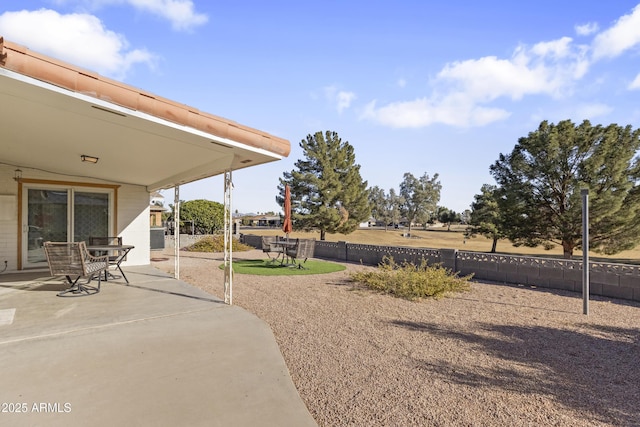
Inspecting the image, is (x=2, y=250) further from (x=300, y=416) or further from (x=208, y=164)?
(x=300, y=416)

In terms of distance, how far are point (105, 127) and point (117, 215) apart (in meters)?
5.86

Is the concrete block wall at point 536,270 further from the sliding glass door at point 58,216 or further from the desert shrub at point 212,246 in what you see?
the sliding glass door at point 58,216

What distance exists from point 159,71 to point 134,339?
690 centimetres

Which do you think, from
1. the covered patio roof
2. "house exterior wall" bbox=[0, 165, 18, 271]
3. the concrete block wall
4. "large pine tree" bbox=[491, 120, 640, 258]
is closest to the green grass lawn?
the concrete block wall

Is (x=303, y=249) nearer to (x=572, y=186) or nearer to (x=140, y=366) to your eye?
(x=140, y=366)

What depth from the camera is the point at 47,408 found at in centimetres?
230

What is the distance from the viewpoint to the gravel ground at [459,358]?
2400 mm

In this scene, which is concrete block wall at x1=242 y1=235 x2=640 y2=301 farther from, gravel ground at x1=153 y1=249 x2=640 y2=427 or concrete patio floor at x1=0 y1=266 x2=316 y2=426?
concrete patio floor at x1=0 y1=266 x2=316 y2=426

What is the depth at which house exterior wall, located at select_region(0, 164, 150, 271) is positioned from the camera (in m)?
7.69

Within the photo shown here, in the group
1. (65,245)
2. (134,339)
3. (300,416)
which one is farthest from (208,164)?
(300,416)

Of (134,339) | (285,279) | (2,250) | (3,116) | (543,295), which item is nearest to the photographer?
(134,339)

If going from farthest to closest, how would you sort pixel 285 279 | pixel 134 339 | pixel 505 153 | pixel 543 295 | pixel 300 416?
pixel 505 153
pixel 285 279
pixel 543 295
pixel 134 339
pixel 300 416

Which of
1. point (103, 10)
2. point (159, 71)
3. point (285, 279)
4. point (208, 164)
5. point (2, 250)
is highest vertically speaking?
point (103, 10)

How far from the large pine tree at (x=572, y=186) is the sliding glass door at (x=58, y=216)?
57.7 ft
